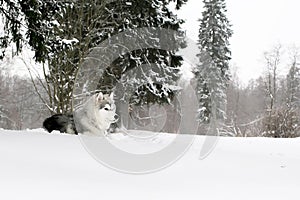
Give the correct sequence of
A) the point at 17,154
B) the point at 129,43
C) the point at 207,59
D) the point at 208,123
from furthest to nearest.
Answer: the point at 207,59
the point at 208,123
the point at 129,43
the point at 17,154

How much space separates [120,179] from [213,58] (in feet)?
80.5

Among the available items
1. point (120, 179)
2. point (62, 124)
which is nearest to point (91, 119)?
point (62, 124)

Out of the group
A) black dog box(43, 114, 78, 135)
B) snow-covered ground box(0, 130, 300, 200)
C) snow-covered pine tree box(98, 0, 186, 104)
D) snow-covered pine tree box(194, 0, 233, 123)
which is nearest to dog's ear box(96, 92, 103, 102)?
black dog box(43, 114, 78, 135)

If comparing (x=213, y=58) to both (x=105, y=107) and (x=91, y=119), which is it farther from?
(x=91, y=119)

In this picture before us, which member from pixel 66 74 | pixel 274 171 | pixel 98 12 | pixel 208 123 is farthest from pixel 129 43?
pixel 208 123

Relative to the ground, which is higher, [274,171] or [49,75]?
[49,75]

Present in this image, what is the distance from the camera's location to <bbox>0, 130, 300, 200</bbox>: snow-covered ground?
2496 mm

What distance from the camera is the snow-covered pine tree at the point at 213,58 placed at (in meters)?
25.9

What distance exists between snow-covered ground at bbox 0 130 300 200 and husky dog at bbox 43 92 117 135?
255 centimetres

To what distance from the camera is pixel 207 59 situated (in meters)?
26.6

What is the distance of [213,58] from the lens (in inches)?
1044

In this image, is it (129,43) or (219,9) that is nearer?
(129,43)

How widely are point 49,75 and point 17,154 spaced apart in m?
8.00

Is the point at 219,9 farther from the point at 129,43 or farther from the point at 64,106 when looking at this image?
the point at 64,106
